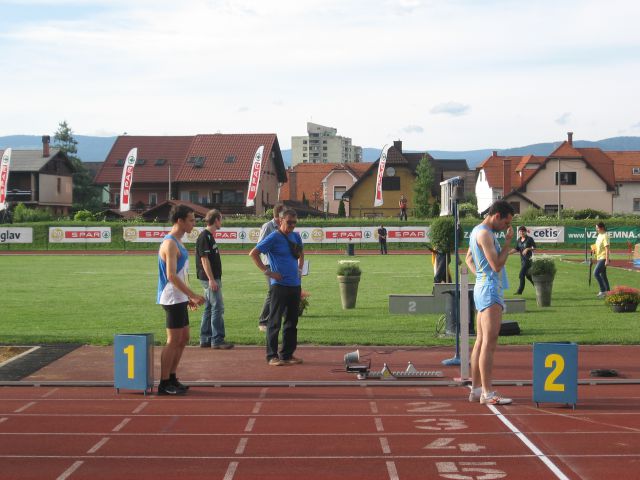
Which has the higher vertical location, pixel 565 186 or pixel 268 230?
pixel 565 186

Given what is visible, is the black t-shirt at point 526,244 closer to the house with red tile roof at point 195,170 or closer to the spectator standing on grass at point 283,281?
the spectator standing on grass at point 283,281

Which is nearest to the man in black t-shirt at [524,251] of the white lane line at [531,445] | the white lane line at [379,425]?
the white lane line at [531,445]

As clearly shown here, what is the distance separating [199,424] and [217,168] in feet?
240

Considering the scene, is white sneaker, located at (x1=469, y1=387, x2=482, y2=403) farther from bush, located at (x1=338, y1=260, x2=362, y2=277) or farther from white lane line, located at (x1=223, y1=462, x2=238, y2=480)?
bush, located at (x1=338, y1=260, x2=362, y2=277)

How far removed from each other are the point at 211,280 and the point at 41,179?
79683 mm

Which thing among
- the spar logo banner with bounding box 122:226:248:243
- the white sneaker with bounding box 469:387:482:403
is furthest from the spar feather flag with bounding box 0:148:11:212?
the white sneaker with bounding box 469:387:482:403

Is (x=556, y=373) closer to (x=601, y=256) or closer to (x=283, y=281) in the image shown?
(x=283, y=281)

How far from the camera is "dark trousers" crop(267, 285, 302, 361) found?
12.4 m

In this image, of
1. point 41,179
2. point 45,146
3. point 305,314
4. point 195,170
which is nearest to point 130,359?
point 305,314

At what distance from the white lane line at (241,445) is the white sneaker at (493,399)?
2.70 meters

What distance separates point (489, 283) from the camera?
958 centimetres

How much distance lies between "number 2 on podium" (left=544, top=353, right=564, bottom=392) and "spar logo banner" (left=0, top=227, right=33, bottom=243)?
5281 centimetres

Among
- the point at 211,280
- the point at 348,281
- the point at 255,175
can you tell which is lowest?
the point at 348,281

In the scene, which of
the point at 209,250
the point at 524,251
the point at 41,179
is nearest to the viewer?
the point at 209,250
